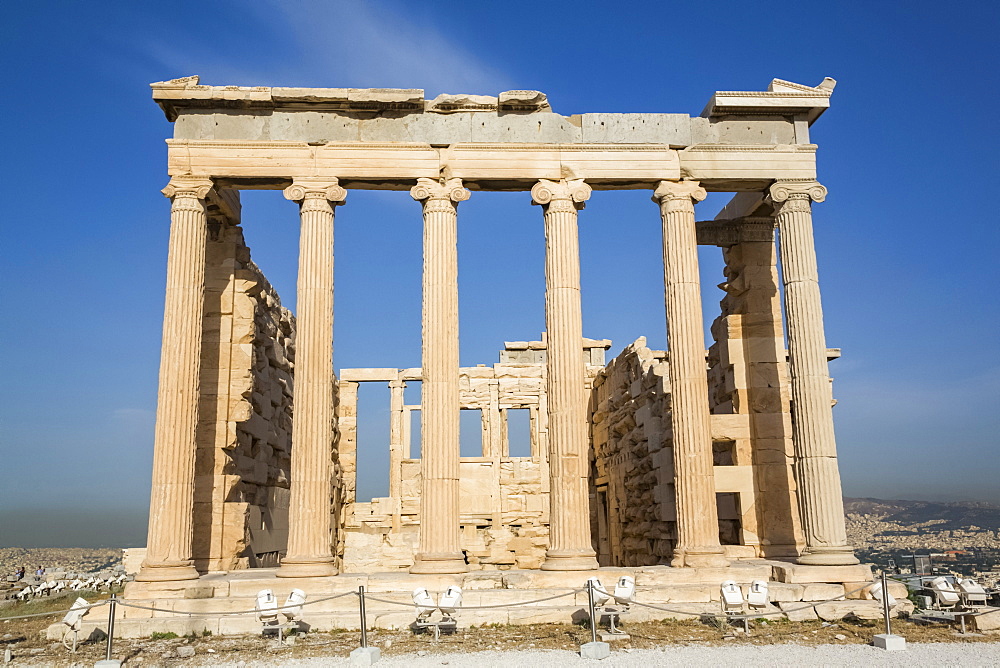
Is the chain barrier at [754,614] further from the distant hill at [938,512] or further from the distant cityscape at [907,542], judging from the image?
the distant hill at [938,512]

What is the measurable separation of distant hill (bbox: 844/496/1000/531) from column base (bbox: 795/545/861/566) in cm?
5035

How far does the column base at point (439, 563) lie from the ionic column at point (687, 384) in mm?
4094

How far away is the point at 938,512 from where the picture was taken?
7581 cm

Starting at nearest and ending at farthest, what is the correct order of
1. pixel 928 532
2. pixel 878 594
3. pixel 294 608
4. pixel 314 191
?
pixel 294 608, pixel 878 594, pixel 314 191, pixel 928 532

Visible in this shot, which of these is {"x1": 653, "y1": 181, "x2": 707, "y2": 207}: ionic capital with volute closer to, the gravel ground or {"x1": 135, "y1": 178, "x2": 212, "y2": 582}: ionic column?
the gravel ground

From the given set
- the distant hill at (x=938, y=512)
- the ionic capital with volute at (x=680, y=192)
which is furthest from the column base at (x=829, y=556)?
the distant hill at (x=938, y=512)

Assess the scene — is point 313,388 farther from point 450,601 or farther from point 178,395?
point 450,601

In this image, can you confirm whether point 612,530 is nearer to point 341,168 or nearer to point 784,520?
point 784,520

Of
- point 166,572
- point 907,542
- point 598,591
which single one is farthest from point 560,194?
point 907,542

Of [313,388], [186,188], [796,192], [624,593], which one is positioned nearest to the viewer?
[624,593]

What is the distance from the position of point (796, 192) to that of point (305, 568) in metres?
12.2

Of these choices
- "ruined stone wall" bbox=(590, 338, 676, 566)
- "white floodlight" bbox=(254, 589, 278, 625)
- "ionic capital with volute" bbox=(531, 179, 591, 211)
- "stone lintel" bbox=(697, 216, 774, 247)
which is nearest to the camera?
"white floodlight" bbox=(254, 589, 278, 625)

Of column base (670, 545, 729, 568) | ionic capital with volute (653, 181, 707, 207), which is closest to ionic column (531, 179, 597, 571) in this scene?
ionic capital with volute (653, 181, 707, 207)

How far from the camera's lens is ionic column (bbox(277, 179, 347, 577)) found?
1578 cm
